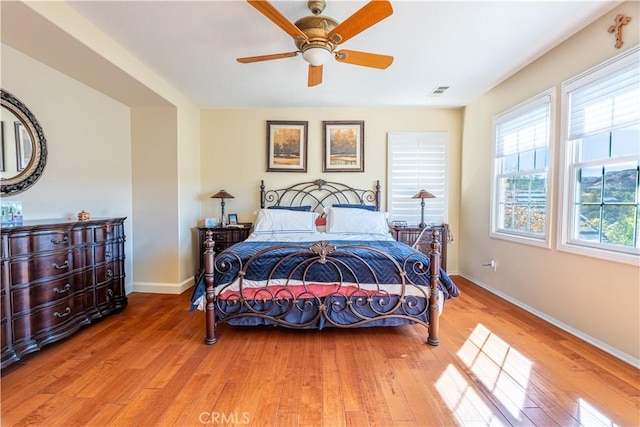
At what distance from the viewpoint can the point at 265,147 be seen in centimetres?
427

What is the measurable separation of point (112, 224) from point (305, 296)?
2185 mm

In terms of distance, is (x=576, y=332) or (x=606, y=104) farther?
(x=576, y=332)

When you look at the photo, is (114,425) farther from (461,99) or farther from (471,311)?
(461,99)

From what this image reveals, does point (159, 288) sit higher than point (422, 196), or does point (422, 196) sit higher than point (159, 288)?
point (422, 196)

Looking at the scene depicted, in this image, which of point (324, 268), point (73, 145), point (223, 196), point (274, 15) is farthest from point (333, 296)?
point (73, 145)

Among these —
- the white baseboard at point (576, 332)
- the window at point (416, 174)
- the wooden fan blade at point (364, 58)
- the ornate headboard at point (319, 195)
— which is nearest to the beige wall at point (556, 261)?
the white baseboard at point (576, 332)

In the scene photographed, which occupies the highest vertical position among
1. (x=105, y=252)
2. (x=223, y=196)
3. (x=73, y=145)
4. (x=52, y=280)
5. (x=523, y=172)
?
(x=73, y=145)

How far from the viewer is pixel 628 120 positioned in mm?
2062

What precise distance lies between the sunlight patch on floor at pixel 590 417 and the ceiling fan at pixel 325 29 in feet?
8.46

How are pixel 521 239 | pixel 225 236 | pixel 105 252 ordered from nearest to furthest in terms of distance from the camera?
pixel 105 252 < pixel 521 239 < pixel 225 236

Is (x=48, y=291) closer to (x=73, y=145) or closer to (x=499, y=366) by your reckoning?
(x=73, y=145)

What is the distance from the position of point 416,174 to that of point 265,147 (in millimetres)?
2410

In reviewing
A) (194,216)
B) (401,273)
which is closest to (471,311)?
(401,273)

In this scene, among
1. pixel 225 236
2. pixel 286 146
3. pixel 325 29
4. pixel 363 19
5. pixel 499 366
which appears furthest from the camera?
pixel 286 146
